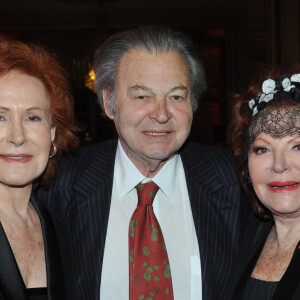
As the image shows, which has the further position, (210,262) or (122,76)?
(122,76)

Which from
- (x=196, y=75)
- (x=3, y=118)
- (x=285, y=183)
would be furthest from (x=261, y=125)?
(x=3, y=118)

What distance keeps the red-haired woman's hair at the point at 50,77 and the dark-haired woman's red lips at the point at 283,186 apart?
3.16 feet

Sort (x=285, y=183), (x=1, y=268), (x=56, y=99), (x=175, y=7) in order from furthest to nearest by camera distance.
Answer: (x=175, y=7), (x=56, y=99), (x=285, y=183), (x=1, y=268)

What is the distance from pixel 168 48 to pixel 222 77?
5.58 metres

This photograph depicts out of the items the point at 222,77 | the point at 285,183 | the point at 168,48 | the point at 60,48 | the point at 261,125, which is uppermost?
the point at 60,48

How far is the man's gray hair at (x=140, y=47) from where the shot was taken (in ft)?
8.08

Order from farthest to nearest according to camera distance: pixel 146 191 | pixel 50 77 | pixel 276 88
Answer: pixel 146 191, pixel 50 77, pixel 276 88

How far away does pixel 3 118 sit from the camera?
202 centimetres

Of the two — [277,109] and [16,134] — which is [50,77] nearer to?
[16,134]

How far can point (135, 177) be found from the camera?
8.11 ft

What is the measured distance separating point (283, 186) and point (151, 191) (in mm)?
678

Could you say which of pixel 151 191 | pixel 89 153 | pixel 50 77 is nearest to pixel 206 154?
pixel 151 191

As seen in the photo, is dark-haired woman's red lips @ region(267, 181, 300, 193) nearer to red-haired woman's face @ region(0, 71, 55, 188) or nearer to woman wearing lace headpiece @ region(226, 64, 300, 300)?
woman wearing lace headpiece @ region(226, 64, 300, 300)

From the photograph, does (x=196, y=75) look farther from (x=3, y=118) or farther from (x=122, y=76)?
(x=3, y=118)
